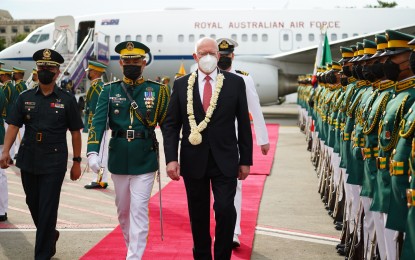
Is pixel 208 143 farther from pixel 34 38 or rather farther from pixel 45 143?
pixel 34 38

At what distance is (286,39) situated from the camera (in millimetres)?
27422

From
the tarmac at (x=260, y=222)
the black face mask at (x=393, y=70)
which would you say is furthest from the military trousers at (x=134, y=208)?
the black face mask at (x=393, y=70)

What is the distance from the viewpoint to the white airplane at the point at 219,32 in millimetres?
27000

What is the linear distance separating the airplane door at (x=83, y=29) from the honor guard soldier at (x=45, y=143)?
21.5 meters

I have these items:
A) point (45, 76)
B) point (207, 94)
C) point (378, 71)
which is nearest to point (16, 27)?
point (45, 76)

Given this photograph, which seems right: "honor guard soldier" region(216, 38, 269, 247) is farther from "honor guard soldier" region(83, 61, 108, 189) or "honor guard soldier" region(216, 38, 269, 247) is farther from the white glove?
"honor guard soldier" region(83, 61, 108, 189)

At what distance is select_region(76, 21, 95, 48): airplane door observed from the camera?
27.2 m

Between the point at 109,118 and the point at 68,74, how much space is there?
1936 cm

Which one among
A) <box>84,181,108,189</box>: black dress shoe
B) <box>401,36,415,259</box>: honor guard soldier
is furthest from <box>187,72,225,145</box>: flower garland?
<box>84,181,108,189</box>: black dress shoe

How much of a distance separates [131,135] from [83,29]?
72.6ft

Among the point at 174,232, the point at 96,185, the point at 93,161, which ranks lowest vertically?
the point at 96,185

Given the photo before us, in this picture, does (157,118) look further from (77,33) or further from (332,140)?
(77,33)

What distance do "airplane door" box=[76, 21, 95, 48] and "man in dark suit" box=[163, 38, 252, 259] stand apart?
2247 cm

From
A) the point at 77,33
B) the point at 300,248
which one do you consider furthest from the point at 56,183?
the point at 77,33
